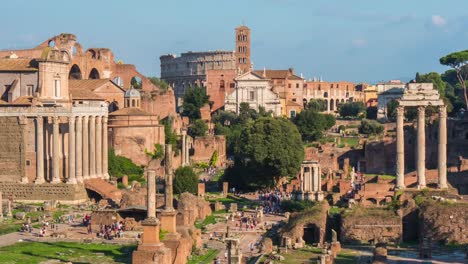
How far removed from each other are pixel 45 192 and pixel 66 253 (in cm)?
2000

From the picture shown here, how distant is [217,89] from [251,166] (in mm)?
54571

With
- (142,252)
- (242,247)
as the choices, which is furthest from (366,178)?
(142,252)

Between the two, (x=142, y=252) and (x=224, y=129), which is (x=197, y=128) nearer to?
(x=224, y=129)

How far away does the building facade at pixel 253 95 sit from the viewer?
114375mm

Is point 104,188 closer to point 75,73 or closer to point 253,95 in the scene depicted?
point 75,73

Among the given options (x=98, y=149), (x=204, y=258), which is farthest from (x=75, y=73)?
(x=204, y=258)

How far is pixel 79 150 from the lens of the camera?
2532 inches

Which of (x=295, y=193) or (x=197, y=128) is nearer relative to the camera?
(x=295, y=193)

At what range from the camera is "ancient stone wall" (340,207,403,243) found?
4506 cm

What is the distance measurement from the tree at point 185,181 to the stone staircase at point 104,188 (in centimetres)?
342

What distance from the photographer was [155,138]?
77.7m

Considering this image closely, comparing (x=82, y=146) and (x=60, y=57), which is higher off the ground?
(x=60, y=57)

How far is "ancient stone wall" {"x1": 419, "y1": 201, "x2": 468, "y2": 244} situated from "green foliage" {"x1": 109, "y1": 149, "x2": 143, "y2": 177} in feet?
101

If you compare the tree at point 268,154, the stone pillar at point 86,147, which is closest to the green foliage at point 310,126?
the tree at point 268,154
